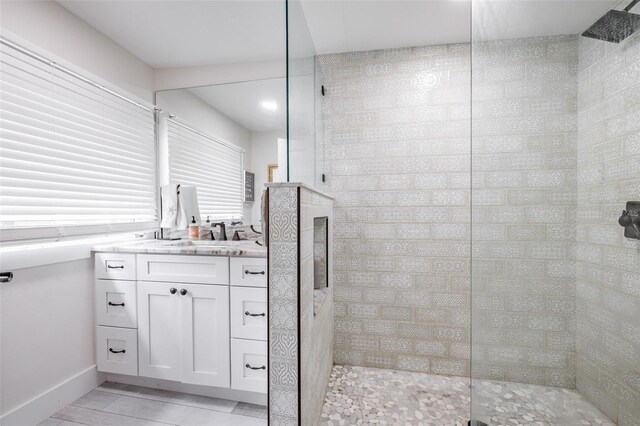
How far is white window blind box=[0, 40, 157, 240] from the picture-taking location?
1521mm

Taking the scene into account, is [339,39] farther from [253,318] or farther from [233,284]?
[253,318]

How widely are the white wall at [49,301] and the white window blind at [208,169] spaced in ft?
1.80

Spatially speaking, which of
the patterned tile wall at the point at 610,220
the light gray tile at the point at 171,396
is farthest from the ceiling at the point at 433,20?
the light gray tile at the point at 171,396

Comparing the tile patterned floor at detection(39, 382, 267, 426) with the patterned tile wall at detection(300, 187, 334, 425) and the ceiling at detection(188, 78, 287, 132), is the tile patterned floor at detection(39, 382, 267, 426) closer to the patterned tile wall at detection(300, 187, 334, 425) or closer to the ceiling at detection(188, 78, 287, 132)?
the patterned tile wall at detection(300, 187, 334, 425)

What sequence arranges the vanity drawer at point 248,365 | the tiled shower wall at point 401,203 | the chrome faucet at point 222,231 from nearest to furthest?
the vanity drawer at point 248,365 < the tiled shower wall at point 401,203 < the chrome faucet at point 222,231

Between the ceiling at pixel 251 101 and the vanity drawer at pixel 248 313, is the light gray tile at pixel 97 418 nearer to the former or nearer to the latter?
the vanity drawer at pixel 248 313

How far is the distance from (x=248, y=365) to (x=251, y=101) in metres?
1.72

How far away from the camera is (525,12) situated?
46.6 inches

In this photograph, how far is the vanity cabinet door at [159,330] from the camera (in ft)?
5.89

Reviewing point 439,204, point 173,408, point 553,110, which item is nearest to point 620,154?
point 553,110

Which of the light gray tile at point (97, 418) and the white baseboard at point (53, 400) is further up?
the white baseboard at point (53, 400)

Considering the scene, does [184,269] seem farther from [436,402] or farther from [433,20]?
[433,20]

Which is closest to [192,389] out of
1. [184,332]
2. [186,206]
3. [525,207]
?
[184,332]

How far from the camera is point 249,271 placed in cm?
170
